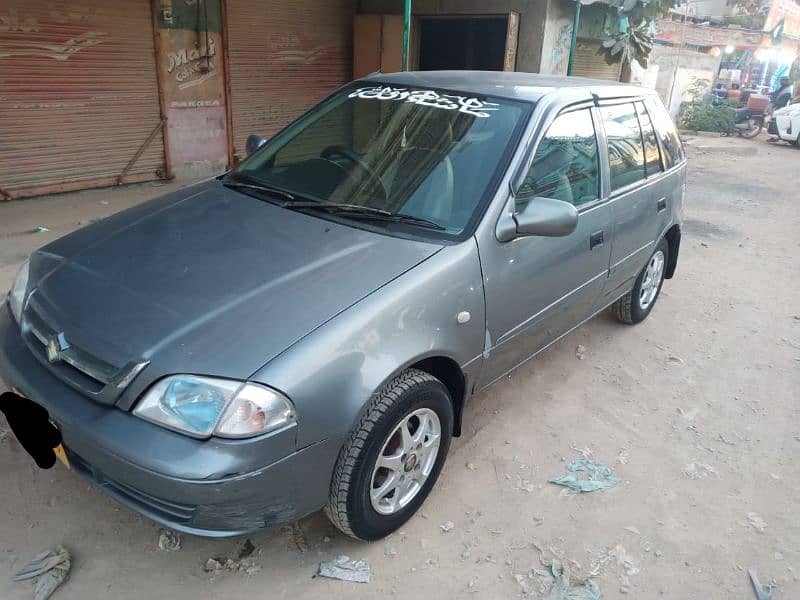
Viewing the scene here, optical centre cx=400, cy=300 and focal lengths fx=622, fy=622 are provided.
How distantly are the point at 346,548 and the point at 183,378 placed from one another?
3.41ft

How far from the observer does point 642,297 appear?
4.68 meters

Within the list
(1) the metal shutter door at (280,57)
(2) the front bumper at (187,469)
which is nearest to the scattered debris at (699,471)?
(2) the front bumper at (187,469)

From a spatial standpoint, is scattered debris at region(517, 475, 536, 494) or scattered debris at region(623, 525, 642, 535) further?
scattered debris at region(517, 475, 536, 494)

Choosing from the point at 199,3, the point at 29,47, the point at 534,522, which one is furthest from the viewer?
the point at 199,3

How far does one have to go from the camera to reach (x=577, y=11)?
904 cm

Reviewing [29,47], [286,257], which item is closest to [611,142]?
[286,257]

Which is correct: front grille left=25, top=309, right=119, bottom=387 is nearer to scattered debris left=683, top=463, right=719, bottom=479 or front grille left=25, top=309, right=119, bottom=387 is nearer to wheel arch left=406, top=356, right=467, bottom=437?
wheel arch left=406, top=356, right=467, bottom=437

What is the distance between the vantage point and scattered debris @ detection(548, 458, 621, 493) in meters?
2.98

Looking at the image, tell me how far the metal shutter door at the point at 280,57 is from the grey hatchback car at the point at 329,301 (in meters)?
5.18

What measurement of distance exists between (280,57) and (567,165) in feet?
21.3

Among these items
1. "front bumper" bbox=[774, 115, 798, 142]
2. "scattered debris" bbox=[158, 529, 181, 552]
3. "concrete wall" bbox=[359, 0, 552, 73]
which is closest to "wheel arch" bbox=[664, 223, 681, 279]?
"scattered debris" bbox=[158, 529, 181, 552]

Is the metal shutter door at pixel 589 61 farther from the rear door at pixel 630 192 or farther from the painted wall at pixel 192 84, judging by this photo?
the rear door at pixel 630 192

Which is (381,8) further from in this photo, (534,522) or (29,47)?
(534,522)

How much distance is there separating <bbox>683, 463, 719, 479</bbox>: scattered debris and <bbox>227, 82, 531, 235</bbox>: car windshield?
1.74 meters
